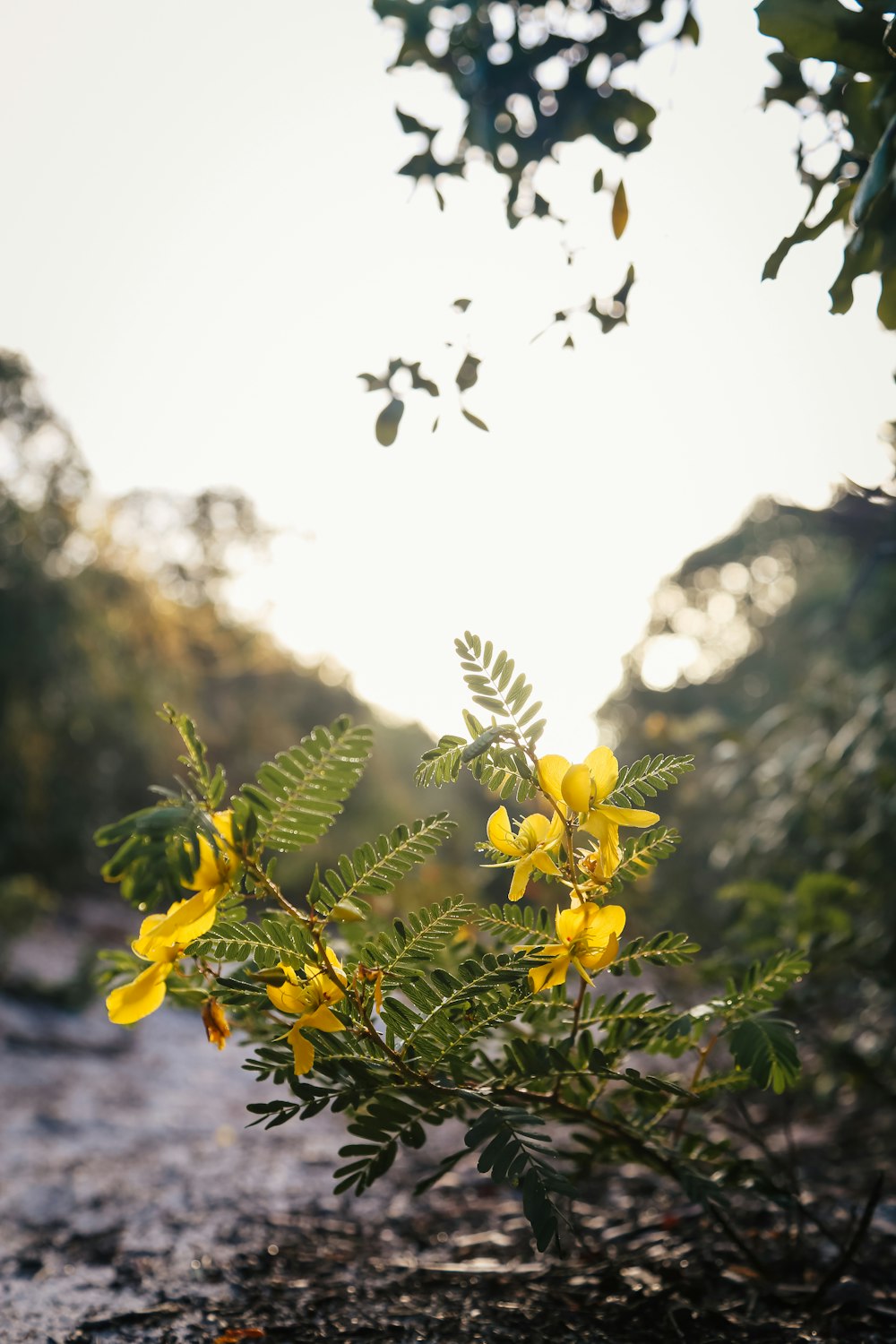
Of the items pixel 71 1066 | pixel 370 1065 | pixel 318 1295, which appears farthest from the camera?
pixel 71 1066

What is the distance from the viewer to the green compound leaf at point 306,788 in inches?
26.9

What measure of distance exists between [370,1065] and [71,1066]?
3358mm

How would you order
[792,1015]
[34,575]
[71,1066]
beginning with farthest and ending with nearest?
[34,575] → [71,1066] → [792,1015]

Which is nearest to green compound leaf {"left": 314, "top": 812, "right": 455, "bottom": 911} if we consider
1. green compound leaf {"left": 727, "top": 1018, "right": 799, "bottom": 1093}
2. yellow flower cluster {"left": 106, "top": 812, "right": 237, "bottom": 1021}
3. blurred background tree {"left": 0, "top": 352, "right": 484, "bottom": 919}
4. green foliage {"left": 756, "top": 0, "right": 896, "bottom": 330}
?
yellow flower cluster {"left": 106, "top": 812, "right": 237, "bottom": 1021}

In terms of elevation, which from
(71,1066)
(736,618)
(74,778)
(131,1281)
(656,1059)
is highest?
(74,778)

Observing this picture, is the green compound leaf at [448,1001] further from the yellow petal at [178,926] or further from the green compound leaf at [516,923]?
the yellow petal at [178,926]

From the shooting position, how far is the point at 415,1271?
121 centimetres

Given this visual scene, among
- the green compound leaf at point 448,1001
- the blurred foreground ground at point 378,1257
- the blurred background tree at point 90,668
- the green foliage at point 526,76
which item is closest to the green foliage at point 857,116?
the green foliage at point 526,76

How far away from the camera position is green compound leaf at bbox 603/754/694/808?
2.50ft

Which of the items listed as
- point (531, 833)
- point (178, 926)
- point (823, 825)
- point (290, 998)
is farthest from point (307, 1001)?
point (823, 825)

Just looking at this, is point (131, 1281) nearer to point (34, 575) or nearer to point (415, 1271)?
point (415, 1271)

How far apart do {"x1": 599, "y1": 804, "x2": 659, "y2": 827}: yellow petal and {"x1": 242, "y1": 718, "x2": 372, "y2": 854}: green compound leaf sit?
7.6 inches

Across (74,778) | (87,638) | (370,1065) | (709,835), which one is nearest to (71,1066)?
(709,835)

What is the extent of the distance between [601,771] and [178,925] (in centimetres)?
34
